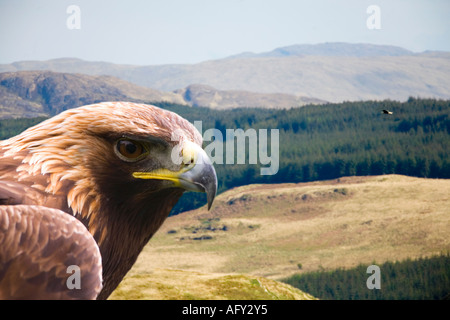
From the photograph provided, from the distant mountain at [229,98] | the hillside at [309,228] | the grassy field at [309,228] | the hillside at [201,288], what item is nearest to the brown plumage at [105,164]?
the hillside at [201,288]

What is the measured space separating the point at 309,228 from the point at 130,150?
25.1 metres

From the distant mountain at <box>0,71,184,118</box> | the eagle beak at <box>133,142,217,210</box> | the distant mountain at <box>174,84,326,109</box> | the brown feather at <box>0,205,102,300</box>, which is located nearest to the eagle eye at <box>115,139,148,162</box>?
the eagle beak at <box>133,142,217,210</box>

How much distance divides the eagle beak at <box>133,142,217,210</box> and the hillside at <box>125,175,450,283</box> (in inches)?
540

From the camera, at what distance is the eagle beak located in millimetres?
3225

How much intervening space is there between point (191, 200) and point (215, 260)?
6308 mm

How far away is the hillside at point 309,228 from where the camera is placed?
20.6 meters

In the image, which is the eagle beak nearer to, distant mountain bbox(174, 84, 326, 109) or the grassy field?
the grassy field

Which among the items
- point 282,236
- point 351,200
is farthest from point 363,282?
point 351,200

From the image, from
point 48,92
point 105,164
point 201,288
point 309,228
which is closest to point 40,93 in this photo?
point 48,92

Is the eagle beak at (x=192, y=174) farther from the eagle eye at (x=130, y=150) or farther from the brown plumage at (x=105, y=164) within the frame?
the eagle eye at (x=130, y=150)

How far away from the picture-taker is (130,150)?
3277 mm

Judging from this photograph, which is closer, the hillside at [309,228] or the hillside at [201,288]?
the hillside at [201,288]

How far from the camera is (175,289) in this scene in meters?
8.57

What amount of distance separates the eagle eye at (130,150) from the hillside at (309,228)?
541 inches
